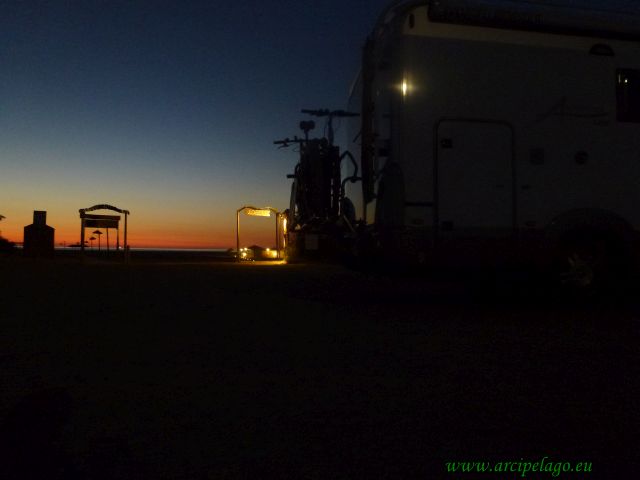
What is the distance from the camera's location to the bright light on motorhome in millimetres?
26108

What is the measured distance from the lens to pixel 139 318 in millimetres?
6656

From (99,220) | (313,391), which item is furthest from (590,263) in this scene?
(99,220)

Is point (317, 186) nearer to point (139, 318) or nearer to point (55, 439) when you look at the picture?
point (139, 318)

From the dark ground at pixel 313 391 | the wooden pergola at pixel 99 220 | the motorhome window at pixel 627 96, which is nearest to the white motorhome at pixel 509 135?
the motorhome window at pixel 627 96

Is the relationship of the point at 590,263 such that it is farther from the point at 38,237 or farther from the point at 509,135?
the point at 38,237

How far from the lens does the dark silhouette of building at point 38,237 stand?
83.3 ft

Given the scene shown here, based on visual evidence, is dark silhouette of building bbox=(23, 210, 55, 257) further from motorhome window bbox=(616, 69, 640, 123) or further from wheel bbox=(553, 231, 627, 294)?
motorhome window bbox=(616, 69, 640, 123)

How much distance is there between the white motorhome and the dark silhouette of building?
22.1 meters

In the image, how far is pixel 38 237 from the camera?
25.6 metres
